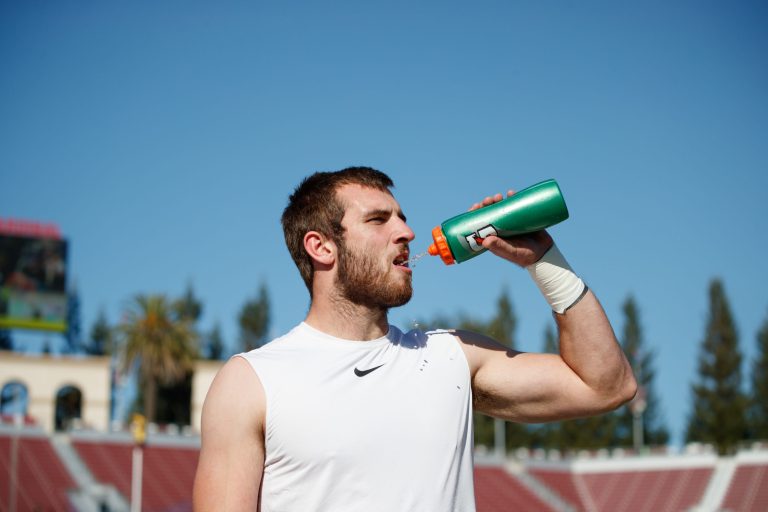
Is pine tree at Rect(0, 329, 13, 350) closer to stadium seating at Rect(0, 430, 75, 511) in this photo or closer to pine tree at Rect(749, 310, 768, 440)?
stadium seating at Rect(0, 430, 75, 511)

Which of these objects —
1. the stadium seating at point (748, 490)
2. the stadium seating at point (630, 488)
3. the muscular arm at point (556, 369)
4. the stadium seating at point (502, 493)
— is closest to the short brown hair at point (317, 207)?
the muscular arm at point (556, 369)

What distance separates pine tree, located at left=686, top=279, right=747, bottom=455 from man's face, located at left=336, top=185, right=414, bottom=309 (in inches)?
2415

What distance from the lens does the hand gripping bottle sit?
170 inches

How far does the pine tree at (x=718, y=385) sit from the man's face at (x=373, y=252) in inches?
2415

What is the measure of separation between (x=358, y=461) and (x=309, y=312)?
89cm

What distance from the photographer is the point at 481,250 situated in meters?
4.44

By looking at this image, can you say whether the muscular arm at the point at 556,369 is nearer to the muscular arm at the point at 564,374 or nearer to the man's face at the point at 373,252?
the muscular arm at the point at 564,374

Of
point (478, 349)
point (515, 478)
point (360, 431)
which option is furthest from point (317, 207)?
point (515, 478)

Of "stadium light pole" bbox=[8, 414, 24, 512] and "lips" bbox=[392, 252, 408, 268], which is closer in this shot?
"lips" bbox=[392, 252, 408, 268]

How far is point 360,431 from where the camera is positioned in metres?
3.96

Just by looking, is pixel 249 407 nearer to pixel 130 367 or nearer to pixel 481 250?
pixel 481 250

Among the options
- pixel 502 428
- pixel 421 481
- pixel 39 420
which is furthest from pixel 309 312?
pixel 502 428

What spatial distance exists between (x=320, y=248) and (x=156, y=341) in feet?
178

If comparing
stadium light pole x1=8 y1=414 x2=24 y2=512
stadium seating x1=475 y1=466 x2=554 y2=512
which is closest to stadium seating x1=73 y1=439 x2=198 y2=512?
stadium light pole x1=8 y1=414 x2=24 y2=512
